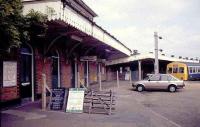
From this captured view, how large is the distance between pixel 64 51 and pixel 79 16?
9.49 ft

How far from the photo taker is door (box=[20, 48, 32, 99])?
15.7 metres

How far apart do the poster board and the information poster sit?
285cm

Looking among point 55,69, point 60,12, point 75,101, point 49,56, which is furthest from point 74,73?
point 75,101

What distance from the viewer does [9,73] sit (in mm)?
14281

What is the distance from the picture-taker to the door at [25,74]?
51.4 feet

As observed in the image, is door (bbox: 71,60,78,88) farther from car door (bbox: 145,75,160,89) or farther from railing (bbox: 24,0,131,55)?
car door (bbox: 145,75,160,89)

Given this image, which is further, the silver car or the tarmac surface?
the silver car

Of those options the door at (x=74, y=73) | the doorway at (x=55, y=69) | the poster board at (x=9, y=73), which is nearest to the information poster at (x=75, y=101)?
the poster board at (x=9, y=73)

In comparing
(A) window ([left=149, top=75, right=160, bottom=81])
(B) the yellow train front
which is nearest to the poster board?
(A) window ([left=149, top=75, right=160, bottom=81])

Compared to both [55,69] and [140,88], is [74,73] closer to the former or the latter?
[55,69]

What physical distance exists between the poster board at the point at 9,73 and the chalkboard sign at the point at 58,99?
2.06 meters

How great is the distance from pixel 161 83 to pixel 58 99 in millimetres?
12924

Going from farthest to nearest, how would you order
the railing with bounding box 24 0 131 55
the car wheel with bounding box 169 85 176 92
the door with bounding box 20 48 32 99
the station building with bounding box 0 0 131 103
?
the car wheel with bounding box 169 85 176 92
the railing with bounding box 24 0 131 55
the door with bounding box 20 48 32 99
the station building with bounding box 0 0 131 103

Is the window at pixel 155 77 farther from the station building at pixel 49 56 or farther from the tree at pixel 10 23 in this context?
the tree at pixel 10 23
